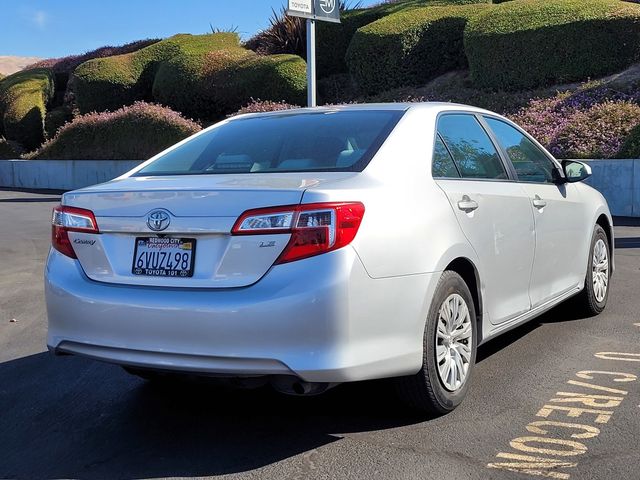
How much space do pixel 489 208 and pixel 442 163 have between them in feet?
1.36

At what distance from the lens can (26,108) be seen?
1085 inches

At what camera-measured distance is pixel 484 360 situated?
517cm

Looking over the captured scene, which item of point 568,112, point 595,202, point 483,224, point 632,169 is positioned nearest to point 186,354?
point 483,224

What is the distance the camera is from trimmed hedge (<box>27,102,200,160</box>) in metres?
21.0

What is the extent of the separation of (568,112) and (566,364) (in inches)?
443


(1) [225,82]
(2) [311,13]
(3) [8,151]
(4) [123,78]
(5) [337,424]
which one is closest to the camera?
(5) [337,424]

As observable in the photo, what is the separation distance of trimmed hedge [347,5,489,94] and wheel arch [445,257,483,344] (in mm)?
15287

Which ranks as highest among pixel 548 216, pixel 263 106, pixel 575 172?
pixel 263 106

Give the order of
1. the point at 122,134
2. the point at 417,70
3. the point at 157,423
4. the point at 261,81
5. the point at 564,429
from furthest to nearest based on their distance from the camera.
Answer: the point at 122,134 < the point at 261,81 < the point at 417,70 < the point at 157,423 < the point at 564,429

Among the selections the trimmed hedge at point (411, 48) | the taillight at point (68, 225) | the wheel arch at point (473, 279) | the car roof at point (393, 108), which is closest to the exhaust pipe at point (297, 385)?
the wheel arch at point (473, 279)

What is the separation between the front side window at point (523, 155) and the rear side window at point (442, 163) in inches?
33.3

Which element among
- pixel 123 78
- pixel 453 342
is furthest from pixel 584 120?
pixel 123 78

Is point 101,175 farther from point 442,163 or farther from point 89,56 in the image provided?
point 442,163

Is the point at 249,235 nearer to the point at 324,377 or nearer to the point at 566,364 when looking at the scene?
the point at 324,377
